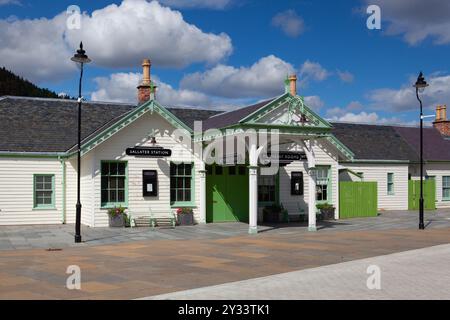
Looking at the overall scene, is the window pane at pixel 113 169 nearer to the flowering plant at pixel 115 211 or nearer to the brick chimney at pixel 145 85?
the flowering plant at pixel 115 211

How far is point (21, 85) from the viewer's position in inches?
2569

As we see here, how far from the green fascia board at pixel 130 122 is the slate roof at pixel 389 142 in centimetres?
1303

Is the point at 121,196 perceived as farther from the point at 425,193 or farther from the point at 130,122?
the point at 425,193

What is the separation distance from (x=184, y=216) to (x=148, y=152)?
3105 mm

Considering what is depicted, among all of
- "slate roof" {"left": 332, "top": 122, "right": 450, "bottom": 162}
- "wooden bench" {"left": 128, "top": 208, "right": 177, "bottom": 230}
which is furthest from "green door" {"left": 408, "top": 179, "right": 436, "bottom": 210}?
"wooden bench" {"left": 128, "top": 208, "right": 177, "bottom": 230}

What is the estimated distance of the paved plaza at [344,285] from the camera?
28.6 ft

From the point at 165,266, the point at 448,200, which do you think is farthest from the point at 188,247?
the point at 448,200

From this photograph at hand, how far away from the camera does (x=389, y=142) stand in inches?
1362

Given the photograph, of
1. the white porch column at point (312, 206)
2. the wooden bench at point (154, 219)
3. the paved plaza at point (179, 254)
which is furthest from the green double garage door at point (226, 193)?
the white porch column at point (312, 206)

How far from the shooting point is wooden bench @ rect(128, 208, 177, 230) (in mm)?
21922

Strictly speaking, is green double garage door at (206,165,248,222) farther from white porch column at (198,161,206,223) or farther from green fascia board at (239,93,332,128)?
green fascia board at (239,93,332,128)

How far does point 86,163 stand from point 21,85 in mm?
47825

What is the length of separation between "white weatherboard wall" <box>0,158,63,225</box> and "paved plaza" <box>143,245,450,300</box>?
Result: 14.6 m
